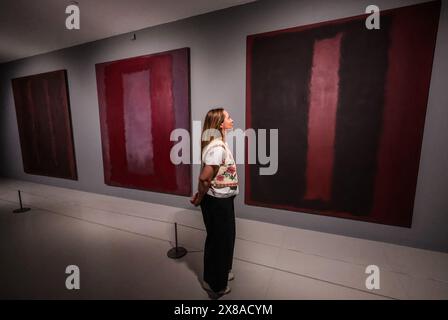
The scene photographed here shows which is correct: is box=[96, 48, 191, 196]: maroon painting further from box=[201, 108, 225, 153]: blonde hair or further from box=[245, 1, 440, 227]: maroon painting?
box=[201, 108, 225, 153]: blonde hair

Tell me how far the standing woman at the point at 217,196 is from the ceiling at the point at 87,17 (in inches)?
75.5

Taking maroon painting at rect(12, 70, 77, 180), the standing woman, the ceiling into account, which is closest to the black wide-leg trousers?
the standing woman

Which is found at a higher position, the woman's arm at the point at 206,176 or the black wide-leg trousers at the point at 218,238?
the woman's arm at the point at 206,176

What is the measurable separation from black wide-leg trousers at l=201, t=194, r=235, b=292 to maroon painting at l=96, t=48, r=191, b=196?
1.77 metres

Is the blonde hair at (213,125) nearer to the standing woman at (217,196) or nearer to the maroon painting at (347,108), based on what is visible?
the standing woman at (217,196)

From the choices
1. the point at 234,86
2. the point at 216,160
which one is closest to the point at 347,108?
Result: the point at 234,86

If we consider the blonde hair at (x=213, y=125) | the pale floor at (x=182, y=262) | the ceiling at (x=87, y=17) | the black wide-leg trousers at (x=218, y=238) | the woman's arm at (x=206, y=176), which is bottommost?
the pale floor at (x=182, y=262)

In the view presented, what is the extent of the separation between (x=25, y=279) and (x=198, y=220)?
1778 millimetres

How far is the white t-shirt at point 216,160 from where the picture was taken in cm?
145

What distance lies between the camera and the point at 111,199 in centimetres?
389

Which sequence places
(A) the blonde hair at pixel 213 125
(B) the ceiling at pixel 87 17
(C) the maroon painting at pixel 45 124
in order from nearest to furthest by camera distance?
(A) the blonde hair at pixel 213 125 < (B) the ceiling at pixel 87 17 < (C) the maroon painting at pixel 45 124

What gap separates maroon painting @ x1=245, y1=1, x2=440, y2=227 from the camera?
2.06 m

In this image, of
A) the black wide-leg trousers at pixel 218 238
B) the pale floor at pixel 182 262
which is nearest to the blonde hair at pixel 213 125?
the black wide-leg trousers at pixel 218 238

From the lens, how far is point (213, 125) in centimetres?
158
